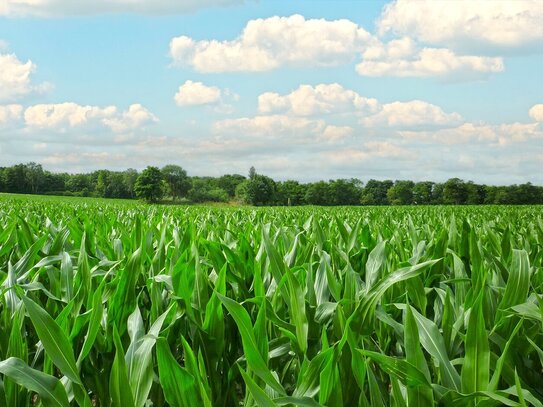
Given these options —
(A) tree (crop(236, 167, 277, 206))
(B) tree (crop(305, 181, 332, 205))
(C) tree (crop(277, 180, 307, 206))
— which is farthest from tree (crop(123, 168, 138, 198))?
(B) tree (crop(305, 181, 332, 205))

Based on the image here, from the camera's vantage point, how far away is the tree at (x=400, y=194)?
366ft

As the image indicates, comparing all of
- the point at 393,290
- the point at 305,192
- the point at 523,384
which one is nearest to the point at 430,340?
the point at 523,384

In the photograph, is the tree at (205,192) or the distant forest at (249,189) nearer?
the distant forest at (249,189)

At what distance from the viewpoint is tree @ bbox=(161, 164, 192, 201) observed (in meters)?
101

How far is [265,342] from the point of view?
4.51ft

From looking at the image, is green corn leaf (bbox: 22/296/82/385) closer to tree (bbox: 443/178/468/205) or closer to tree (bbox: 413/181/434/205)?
tree (bbox: 443/178/468/205)

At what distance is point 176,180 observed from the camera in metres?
103

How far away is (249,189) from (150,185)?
1868 cm

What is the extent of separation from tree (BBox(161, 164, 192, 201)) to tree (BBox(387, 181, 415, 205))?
147 ft

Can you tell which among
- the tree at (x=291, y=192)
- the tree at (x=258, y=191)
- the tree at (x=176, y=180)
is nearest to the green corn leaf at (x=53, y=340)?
the tree at (x=258, y=191)

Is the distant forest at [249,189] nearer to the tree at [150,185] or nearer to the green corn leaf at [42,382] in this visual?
the tree at [150,185]

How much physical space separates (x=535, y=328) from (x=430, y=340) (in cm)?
50

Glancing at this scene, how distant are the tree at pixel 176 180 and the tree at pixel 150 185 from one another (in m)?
8.07

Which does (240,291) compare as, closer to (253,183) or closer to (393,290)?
(393,290)
